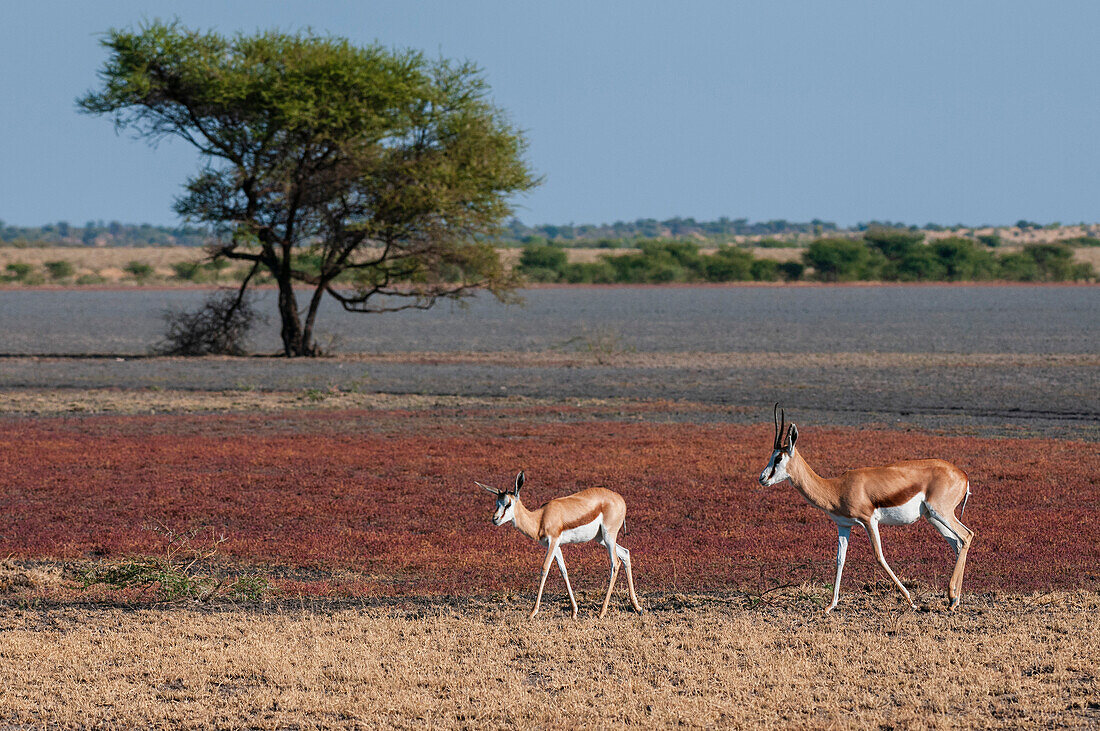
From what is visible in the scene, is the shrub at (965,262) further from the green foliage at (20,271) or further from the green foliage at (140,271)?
the green foliage at (20,271)

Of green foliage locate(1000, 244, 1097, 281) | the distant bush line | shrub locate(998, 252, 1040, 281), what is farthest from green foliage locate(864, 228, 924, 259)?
shrub locate(998, 252, 1040, 281)

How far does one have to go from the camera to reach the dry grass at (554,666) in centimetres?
711

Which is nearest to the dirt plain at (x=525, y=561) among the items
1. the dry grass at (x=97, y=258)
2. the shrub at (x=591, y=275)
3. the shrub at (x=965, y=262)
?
the shrub at (x=591, y=275)

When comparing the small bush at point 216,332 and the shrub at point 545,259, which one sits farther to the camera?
the shrub at point 545,259

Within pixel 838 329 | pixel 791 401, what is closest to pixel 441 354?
pixel 791 401

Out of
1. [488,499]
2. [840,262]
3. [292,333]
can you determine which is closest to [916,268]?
[840,262]

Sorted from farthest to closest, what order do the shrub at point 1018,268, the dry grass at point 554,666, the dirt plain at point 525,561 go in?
the shrub at point 1018,268, the dirt plain at point 525,561, the dry grass at point 554,666

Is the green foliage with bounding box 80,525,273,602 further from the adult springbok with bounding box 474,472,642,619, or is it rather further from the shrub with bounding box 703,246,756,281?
the shrub with bounding box 703,246,756,281

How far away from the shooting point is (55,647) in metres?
8.42

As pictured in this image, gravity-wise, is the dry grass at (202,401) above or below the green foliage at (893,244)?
below

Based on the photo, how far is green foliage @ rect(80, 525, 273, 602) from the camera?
32.6ft

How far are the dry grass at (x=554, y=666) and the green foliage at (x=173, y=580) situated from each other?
1.50 ft

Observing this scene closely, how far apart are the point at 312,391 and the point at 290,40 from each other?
46.9ft

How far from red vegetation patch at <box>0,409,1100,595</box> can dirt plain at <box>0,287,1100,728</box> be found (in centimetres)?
6
